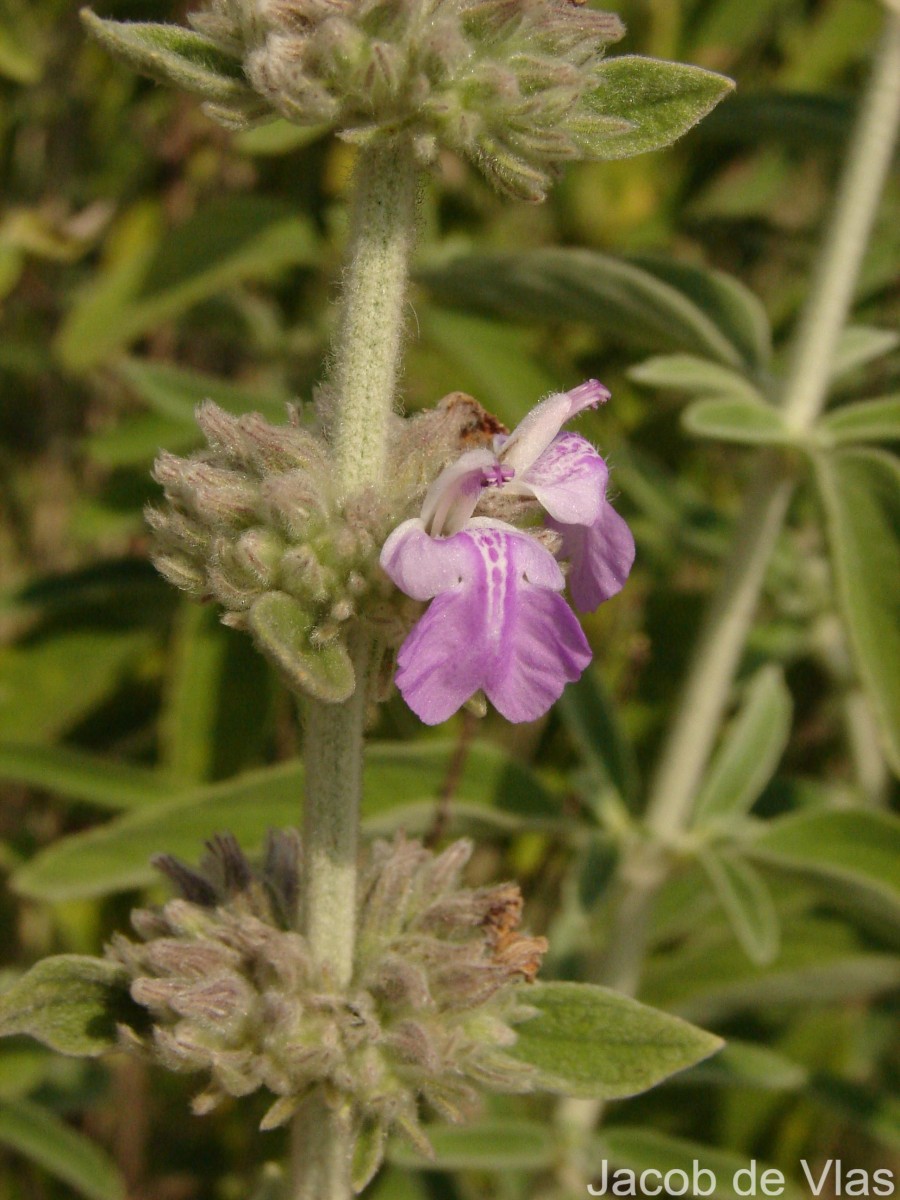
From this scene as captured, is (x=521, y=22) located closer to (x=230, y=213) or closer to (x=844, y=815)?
(x=844, y=815)

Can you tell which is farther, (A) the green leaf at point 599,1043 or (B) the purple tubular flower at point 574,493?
(A) the green leaf at point 599,1043

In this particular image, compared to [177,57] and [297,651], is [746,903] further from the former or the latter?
[177,57]

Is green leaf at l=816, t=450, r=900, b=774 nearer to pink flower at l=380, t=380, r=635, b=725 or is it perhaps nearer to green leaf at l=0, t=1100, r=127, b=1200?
pink flower at l=380, t=380, r=635, b=725

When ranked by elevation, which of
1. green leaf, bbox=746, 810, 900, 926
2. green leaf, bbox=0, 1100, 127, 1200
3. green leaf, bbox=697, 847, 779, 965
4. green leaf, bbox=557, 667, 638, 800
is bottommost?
green leaf, bbox=0, 1100, 127, 1200

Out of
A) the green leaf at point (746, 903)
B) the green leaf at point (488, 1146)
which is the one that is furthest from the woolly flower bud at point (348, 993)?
the green leaf at point (488, 1146)

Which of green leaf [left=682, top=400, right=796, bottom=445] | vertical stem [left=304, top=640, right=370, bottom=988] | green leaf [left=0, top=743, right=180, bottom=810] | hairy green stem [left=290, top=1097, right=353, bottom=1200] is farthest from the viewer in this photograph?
green leaf [left=0, top=743, right=180, bottom=810]

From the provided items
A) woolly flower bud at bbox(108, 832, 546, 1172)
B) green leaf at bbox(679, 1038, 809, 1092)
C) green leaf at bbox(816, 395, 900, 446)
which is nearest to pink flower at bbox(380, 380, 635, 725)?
woolly flower bud at bbox(108, 832, 546, 1172)

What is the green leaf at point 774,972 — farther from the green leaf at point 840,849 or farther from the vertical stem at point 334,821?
the vertical stem at point 334,821
